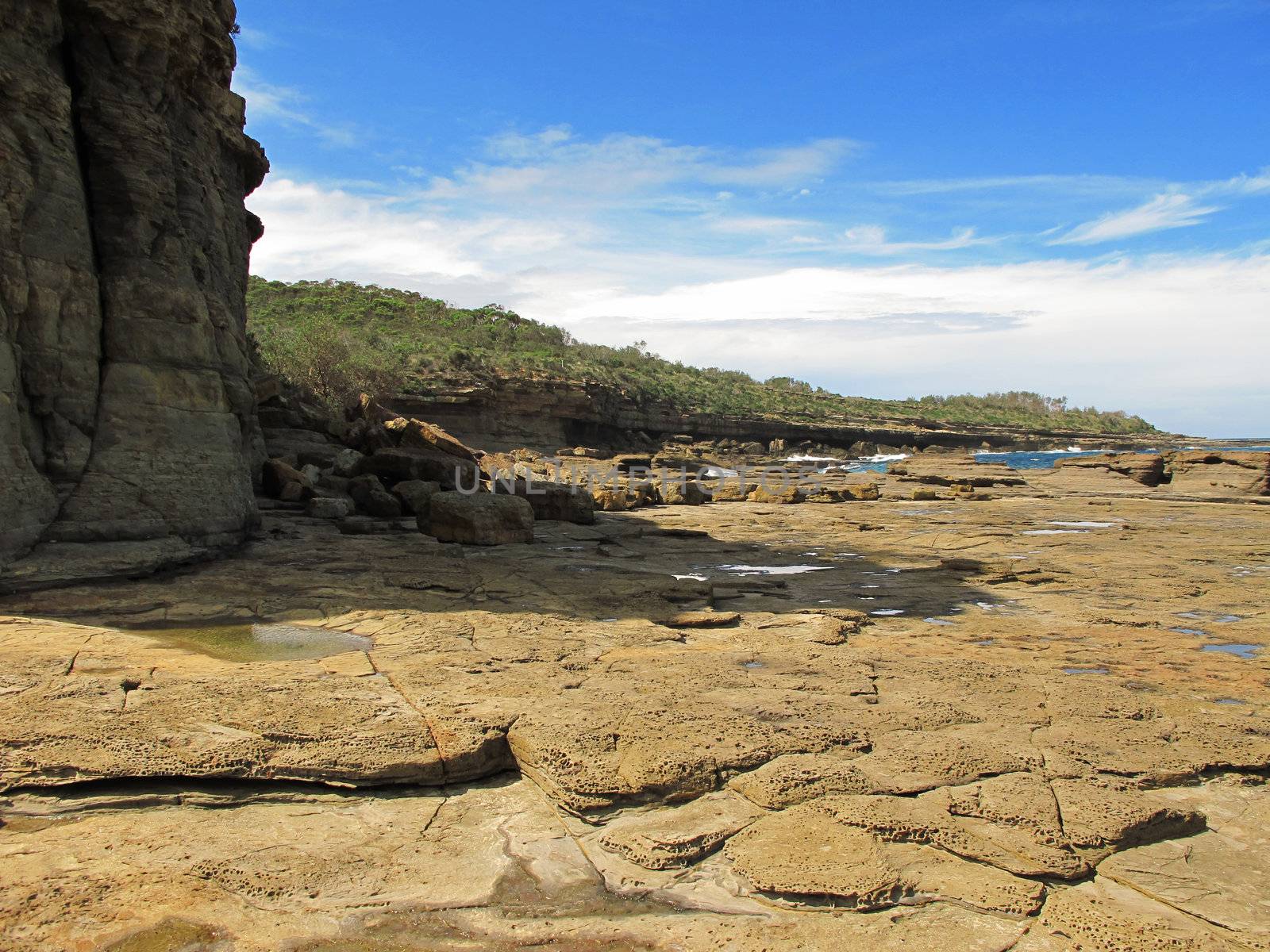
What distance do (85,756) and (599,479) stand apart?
805 inches

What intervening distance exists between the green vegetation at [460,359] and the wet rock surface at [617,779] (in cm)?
2286

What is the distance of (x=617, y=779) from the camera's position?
3744 mm

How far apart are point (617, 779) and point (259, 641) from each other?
10.6 feet

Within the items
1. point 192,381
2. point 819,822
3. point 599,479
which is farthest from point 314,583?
point 599,479

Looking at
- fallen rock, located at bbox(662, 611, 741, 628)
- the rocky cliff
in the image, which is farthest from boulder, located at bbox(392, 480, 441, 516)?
the rocky cliff

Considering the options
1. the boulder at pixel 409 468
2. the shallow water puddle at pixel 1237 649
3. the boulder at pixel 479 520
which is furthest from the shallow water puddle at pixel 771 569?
the boulder at pixel 409 468

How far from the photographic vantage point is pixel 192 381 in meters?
9.02

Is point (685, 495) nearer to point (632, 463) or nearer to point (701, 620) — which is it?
point (632, 463)

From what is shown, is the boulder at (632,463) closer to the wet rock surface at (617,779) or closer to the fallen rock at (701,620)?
the fallen rock at (701,620)

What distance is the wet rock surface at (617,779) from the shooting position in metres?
2.87

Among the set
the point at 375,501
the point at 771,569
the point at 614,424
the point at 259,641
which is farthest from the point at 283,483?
the point at 614,424

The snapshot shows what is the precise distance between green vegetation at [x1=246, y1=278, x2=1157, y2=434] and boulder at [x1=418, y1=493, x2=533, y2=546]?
1699 cm

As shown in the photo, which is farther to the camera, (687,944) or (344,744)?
(344,744)

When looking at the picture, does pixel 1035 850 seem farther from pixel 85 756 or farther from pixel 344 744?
pixel 85 756
